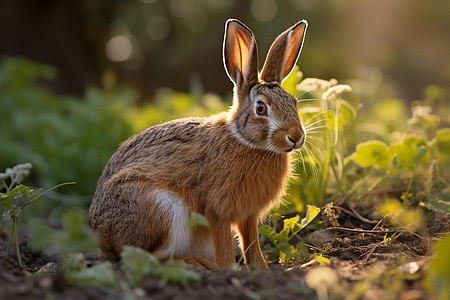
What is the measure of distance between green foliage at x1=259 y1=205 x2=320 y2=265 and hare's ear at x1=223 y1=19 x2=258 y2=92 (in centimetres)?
108

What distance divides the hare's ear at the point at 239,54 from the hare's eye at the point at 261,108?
0.25m

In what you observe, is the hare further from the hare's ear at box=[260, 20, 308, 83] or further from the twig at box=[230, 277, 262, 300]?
the twig at box=[230, 277, 262, 300]

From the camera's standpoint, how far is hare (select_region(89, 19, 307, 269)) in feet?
14.2

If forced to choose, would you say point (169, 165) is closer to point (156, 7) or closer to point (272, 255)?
point (272, 255)

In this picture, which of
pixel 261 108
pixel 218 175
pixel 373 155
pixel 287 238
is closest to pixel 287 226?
pixel 287 238

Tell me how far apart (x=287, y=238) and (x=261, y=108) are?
1027mm

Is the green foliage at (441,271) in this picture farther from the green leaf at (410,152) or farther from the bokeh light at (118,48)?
the bokeh light at (118,48)

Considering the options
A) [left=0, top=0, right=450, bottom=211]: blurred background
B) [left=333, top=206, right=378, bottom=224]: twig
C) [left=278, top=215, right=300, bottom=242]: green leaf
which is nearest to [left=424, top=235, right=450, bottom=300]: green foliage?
[left=278, top=215, right=300, bottom=242]: green leaf

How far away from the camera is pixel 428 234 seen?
14.3 ft

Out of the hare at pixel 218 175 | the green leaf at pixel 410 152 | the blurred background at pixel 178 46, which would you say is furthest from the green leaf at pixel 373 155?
the blurred background at pixel 178 46

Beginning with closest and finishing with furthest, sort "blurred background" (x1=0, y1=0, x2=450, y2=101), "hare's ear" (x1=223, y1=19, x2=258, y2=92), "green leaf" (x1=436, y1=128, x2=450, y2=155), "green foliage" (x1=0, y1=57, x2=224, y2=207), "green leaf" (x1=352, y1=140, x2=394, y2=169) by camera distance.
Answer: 1. "hare's ear" (x1=223, y1=19, x2=258, y2=92)
2. "green leaf" (x1=352, y1=140, x2=394, y2=169)
3. "green leaf" (x1=436, y1=128, x2=450, y2=155)
4. "green foliage" (x1=0, y1=57, x2=224, y2=207)
5. "blurred background" (x1=0, y1=0, x2=450, y2=101)

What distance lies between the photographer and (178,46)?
47.5 ft

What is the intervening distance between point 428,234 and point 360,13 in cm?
964

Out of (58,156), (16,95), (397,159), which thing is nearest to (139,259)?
(397,159)
